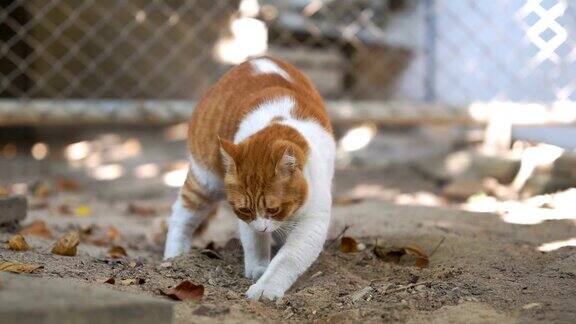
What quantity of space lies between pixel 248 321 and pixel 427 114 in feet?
11.2

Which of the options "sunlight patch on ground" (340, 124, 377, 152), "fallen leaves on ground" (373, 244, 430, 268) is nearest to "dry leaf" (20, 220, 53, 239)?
"fallen leaves on ground" (373, 244, 430, 268)

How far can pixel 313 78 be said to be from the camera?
602cm

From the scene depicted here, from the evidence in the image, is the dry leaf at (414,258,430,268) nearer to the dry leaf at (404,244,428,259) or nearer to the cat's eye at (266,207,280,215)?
the dry leaf at (404,244,428,259)

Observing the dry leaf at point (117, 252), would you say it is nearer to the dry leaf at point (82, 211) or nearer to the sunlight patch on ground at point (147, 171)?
the dry leaf at point (82, 211)

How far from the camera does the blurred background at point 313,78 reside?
4.87m

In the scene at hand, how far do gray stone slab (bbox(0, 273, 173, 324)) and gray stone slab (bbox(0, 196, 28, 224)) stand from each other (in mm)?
1310

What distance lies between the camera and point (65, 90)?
18.0ft

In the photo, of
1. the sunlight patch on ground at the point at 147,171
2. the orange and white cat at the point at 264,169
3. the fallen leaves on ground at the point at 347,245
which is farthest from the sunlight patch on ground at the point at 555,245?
the sunlight patch on ground at the point at 147,171

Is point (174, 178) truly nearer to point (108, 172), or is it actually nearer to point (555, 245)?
point (108, 172)

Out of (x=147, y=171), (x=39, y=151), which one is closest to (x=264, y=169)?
(x=147, y=171)

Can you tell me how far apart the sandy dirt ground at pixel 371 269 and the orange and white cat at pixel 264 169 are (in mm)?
107

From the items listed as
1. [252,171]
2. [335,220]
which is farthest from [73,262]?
[335,220]

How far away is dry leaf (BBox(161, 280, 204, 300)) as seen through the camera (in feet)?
7.40

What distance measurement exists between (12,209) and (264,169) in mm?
1328
